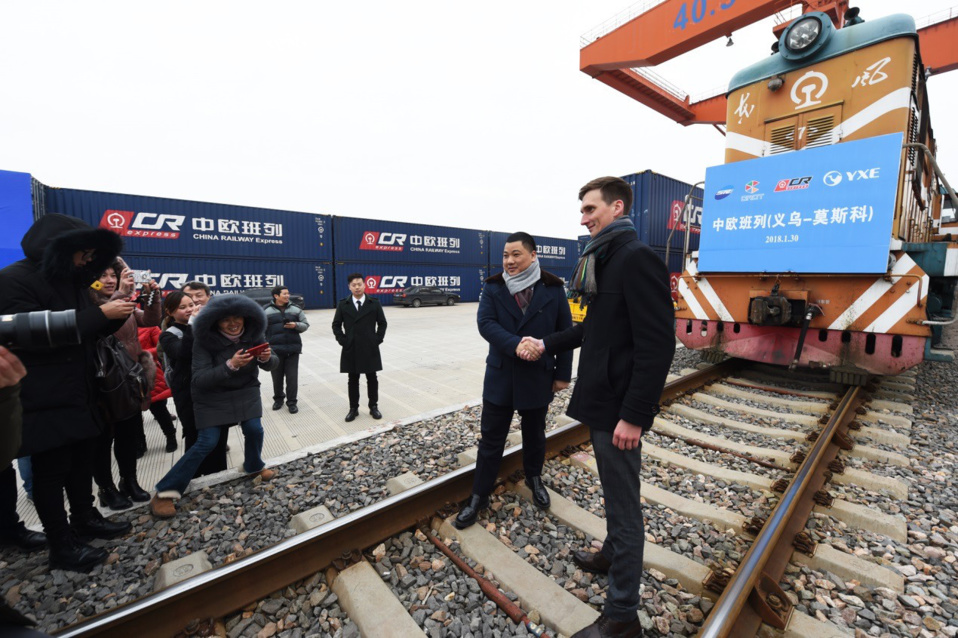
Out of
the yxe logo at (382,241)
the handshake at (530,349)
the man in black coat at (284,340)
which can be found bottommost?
the man in black coat at (284,340)

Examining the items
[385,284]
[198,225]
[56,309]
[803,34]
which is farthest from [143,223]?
[803,34]

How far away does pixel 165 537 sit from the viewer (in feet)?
7.88

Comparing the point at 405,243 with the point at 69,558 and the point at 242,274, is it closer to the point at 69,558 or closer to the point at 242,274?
the point at 242,274

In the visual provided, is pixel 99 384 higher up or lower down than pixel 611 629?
higher up

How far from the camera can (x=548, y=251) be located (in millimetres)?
29516

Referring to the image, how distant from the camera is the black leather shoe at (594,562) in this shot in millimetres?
2039

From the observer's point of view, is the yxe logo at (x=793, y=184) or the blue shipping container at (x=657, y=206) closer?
the yxe logo at (x=793, y=184)

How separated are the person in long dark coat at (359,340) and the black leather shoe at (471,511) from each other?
2.27 meters

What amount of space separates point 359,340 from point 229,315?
196 centimetres

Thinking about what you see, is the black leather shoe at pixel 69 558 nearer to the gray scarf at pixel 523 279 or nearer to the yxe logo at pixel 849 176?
the gray scarf at pixel 523 279

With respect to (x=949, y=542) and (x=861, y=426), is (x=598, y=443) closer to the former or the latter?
(x=949, y=542)

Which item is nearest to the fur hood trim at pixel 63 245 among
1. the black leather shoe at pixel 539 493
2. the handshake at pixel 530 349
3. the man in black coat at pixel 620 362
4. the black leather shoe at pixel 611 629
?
the handshake at pixel 530 349

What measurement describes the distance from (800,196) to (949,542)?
12.1ft

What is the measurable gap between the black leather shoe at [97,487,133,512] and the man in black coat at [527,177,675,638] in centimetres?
296
